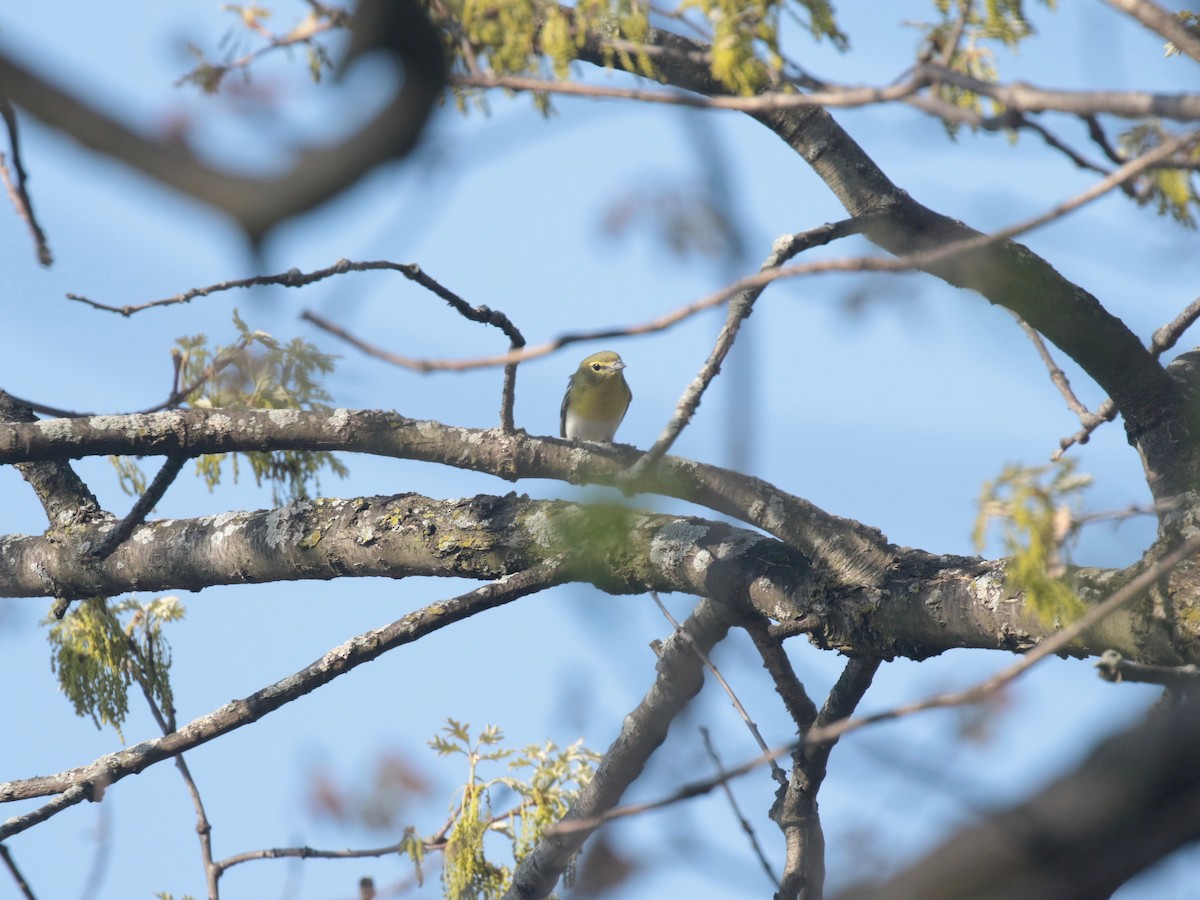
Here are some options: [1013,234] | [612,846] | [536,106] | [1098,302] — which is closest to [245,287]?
[536,106]

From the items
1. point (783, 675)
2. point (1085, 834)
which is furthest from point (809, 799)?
point (1085, 834)

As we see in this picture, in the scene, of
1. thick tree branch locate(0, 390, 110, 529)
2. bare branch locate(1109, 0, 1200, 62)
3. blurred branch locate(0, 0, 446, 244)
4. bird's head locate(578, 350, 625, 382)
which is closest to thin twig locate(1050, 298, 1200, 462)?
bare branch locate(1109, 0, 1200, 62)

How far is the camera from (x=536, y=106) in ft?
9.87

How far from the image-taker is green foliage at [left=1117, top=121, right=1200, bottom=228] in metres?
2.33

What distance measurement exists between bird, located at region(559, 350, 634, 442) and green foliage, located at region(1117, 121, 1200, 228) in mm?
6852

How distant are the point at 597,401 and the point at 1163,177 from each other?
7.44 m

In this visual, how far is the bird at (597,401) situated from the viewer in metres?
9.73

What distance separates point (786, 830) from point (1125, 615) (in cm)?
173

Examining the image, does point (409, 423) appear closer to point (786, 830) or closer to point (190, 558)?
point (190, 558)

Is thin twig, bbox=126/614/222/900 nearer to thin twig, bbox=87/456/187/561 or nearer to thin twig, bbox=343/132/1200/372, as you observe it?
thin twig, bbox=87/456/187/561

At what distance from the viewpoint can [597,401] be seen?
31.9ft

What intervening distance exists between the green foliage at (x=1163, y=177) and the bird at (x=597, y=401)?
6.85 meters

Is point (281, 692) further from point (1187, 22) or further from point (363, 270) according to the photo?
point (1187, 22)

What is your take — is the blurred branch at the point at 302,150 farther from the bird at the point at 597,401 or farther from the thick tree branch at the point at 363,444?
the bird at the point at 597,401
